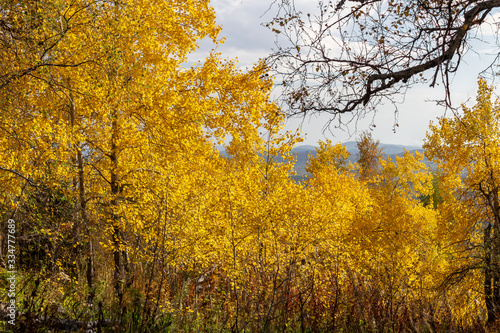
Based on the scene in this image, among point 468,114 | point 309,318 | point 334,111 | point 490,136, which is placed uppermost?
point 468,114

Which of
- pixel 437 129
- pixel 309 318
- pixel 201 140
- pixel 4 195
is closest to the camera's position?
pixel 309 318

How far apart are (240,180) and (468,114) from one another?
10.4 metres

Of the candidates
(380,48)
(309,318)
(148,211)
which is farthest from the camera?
(148,211)

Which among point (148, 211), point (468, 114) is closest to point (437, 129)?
point (468, 114)

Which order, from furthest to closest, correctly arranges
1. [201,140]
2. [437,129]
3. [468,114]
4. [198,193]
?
[437,129] → [468,114] → [201,140] → [198,193]

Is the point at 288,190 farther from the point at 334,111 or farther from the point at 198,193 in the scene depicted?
the point at 334,111

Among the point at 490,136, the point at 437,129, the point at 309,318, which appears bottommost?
the point at 309,318

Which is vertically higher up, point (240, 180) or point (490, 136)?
point (490, 136)

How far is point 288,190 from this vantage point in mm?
Result: 11055

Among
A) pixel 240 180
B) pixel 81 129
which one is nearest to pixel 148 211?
pixel 81 129

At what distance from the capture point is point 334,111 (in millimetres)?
3762

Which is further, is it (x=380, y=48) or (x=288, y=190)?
(x=288, y=190)

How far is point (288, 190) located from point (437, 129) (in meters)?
16.9

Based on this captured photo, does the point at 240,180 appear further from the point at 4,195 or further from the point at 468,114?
the point at 468,114
